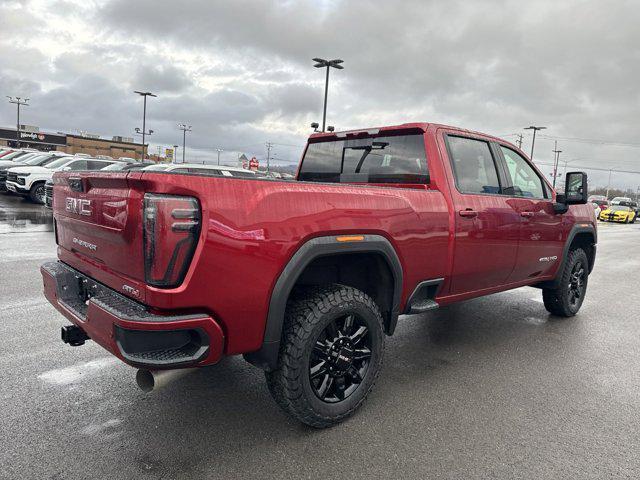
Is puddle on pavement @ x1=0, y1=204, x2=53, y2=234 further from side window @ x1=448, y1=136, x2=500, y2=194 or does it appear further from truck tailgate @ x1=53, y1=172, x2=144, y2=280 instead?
side window @ x1=448, y1=136, x2=500, y2=194

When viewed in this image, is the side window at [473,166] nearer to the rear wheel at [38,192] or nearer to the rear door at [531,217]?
the rear door at [531,217]

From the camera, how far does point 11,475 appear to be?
2.26 metres

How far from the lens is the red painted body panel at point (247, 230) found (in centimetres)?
222

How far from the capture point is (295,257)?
A: 2.55 meters

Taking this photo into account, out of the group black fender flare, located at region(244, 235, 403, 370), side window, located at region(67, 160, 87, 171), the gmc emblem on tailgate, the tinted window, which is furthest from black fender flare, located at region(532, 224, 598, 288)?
side window, located at region(67, 160, 87, 171)

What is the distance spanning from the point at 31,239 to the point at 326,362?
875 centimetres

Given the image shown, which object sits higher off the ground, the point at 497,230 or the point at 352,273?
the point at 497,230

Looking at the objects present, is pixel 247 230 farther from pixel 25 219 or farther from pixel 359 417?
pixel 25 219

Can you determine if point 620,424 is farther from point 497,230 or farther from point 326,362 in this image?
point 326,362

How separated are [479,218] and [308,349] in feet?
6.28

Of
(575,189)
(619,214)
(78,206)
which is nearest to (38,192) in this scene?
(78,206)

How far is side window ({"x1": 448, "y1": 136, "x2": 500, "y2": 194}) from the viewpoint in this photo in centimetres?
379

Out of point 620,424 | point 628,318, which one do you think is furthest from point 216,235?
point 628,318

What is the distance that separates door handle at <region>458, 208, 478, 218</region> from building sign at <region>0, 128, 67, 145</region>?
101841 mm
